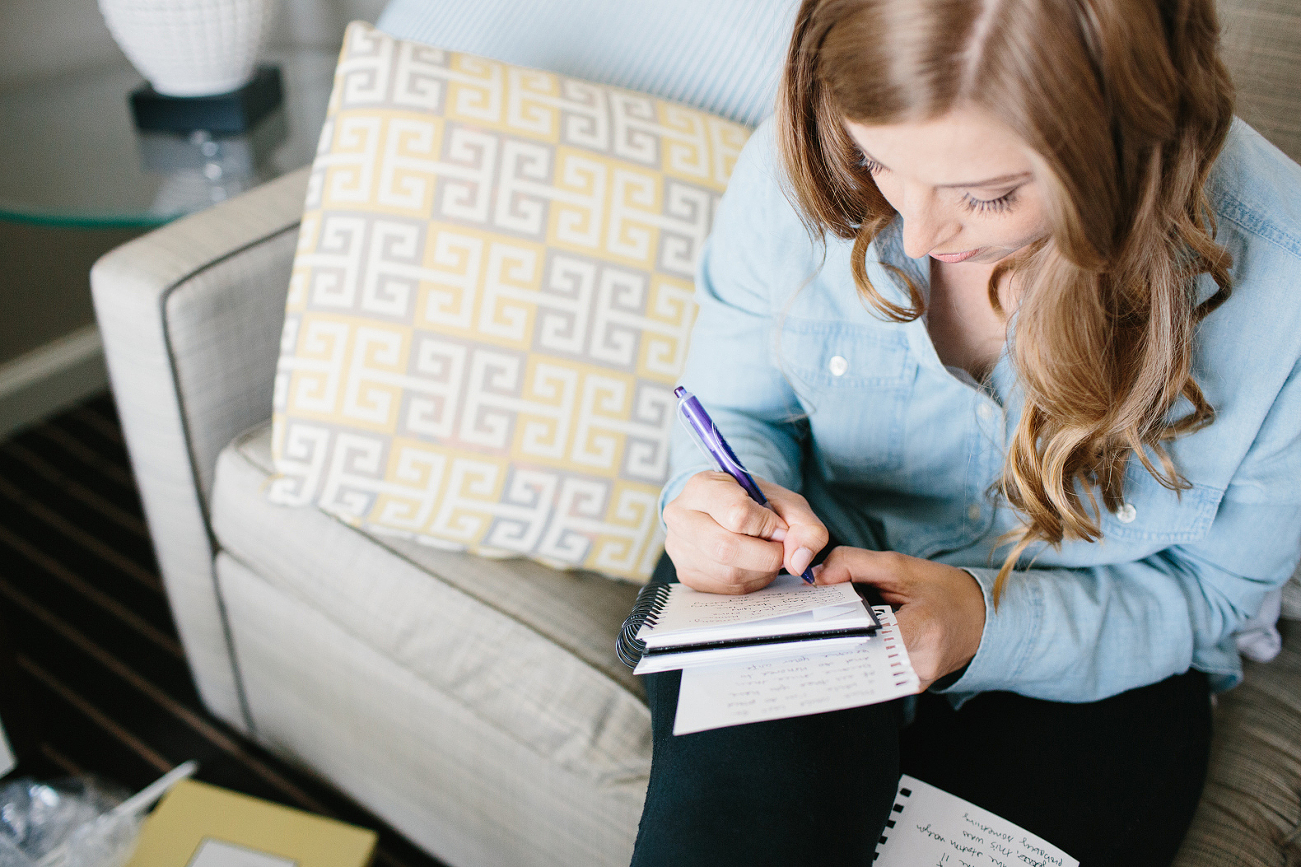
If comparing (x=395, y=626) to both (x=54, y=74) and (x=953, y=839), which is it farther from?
(x=54, y=74)

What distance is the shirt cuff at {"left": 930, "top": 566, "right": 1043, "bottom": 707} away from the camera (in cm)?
73

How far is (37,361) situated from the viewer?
1.78 metres

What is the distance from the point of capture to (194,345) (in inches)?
39.2

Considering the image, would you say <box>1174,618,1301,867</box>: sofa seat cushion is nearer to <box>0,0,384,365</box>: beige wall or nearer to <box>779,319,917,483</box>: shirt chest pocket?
<box>779,319,917,483</box>: shirt chest pocket

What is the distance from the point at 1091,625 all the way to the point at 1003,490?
0.41ft

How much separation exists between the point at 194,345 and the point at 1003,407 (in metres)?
0.80

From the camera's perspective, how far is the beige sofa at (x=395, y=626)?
854 millimetres

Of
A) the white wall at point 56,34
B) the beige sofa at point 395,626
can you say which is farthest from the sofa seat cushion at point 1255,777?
the white wall at point 56,34

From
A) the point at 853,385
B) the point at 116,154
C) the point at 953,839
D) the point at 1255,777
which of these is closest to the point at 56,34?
the point at 116,154

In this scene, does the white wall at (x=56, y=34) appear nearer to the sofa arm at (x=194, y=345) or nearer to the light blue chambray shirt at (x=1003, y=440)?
the sofa arm at (x=194, y=345)

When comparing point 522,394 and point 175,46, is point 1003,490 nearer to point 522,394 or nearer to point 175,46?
point 522,394

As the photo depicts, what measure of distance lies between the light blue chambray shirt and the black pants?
1.2 inches

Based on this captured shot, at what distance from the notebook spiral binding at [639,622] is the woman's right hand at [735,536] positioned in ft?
0.09

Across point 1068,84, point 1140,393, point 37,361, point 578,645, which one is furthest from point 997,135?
point 37,361
